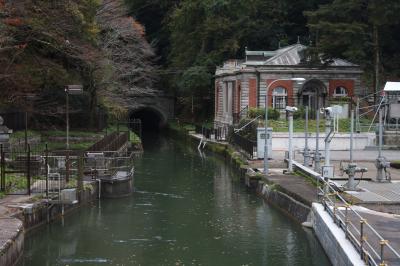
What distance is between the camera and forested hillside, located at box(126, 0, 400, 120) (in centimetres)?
4812

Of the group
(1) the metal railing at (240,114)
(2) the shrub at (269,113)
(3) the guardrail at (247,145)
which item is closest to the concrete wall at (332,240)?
(3) the guardrail at (247,145)

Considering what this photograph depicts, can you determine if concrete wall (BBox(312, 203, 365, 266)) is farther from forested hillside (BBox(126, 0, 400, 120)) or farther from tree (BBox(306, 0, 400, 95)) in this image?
forested hillside (BBox(126, 0, 400, 120))

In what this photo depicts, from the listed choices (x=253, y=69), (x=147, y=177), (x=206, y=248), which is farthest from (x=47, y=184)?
(x=253, y=69)

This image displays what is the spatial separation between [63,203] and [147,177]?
42.7 feet

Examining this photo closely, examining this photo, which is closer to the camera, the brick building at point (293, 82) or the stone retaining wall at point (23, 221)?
the stone retaining wall at point (23, 221)

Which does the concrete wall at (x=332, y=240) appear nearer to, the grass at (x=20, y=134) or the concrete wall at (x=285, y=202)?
the concrete wall at (x=285, y=202)

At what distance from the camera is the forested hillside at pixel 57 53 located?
30.7 metres

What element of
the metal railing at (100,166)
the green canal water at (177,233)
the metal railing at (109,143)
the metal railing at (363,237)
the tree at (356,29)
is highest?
the tree at (356,29)

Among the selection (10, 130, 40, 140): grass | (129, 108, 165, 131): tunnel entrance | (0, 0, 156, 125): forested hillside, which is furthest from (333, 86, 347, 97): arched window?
(129, 108, 165, 131): tunnel entrance

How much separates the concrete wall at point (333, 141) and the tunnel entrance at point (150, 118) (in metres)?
43.0

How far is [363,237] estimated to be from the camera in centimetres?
1285

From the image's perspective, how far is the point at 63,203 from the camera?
21828 mm

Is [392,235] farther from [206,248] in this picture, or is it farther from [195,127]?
[195,127]

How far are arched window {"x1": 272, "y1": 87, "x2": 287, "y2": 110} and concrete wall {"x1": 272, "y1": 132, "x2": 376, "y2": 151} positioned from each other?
43.9 feet
